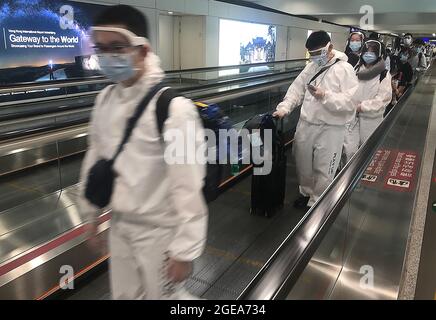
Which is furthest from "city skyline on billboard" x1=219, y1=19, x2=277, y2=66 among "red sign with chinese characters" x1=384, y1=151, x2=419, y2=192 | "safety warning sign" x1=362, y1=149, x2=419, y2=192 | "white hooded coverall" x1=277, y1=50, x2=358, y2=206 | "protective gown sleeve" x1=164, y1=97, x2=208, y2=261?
"protective gown sleeve" x1=164, y1=97, x2=208, y2=261

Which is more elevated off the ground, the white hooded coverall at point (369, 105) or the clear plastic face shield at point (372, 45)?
the clear plastic face shield at point (372, 45)

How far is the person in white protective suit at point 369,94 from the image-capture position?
4.86 meters

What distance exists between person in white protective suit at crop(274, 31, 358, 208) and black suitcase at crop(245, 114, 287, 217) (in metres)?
0.17

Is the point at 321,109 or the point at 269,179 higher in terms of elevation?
the point at 321,109

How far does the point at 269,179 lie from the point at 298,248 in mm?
2672

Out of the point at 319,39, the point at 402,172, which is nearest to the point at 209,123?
the point at 319,39

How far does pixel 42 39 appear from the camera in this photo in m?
9.20

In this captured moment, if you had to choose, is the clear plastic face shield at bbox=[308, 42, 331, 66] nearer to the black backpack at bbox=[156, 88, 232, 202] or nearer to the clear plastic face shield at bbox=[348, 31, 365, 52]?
the clear plastic face shield at bbox=[348, 31, 365, 52]

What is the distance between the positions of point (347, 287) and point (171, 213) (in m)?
1.75

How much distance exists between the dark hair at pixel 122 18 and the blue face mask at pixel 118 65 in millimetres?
124

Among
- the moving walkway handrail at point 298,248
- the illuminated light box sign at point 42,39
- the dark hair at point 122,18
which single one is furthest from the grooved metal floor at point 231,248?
the illuminated light box sign at point 42,39

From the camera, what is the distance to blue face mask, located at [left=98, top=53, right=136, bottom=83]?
165cm

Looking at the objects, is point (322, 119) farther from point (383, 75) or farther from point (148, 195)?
point (148, 195)

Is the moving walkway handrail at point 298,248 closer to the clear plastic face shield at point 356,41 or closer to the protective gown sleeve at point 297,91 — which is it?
the protective gown sleeve at point 297,91
